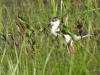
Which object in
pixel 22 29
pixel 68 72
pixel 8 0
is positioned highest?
pixel 22 29

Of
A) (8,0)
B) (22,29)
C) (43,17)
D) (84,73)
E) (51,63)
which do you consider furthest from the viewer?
(8,0)

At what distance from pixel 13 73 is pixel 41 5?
3.26 meters

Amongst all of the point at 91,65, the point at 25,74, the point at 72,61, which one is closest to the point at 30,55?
the point at 25,74

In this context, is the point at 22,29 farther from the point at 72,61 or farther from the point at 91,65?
the point at 91,65

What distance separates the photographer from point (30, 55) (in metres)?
3.13

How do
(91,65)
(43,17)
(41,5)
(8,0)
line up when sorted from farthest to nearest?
(8,0) < (43,17) < (41,5) < (91,65)

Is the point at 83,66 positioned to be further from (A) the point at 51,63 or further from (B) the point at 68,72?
(A) the point at 51,63

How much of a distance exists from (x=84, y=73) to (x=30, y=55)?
462 mm

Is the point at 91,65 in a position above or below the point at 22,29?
below

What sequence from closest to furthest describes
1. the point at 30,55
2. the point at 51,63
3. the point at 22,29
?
the point at 22,29
the point at 30,55
the point at 51,63

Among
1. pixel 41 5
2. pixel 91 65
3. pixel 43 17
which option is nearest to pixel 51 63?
pixel 91 65

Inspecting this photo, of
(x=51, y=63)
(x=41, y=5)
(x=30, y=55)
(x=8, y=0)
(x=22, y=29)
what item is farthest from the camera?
(x=8, y=0)

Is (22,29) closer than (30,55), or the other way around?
(22,29)

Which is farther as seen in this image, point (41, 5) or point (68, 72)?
point (41, 5)
